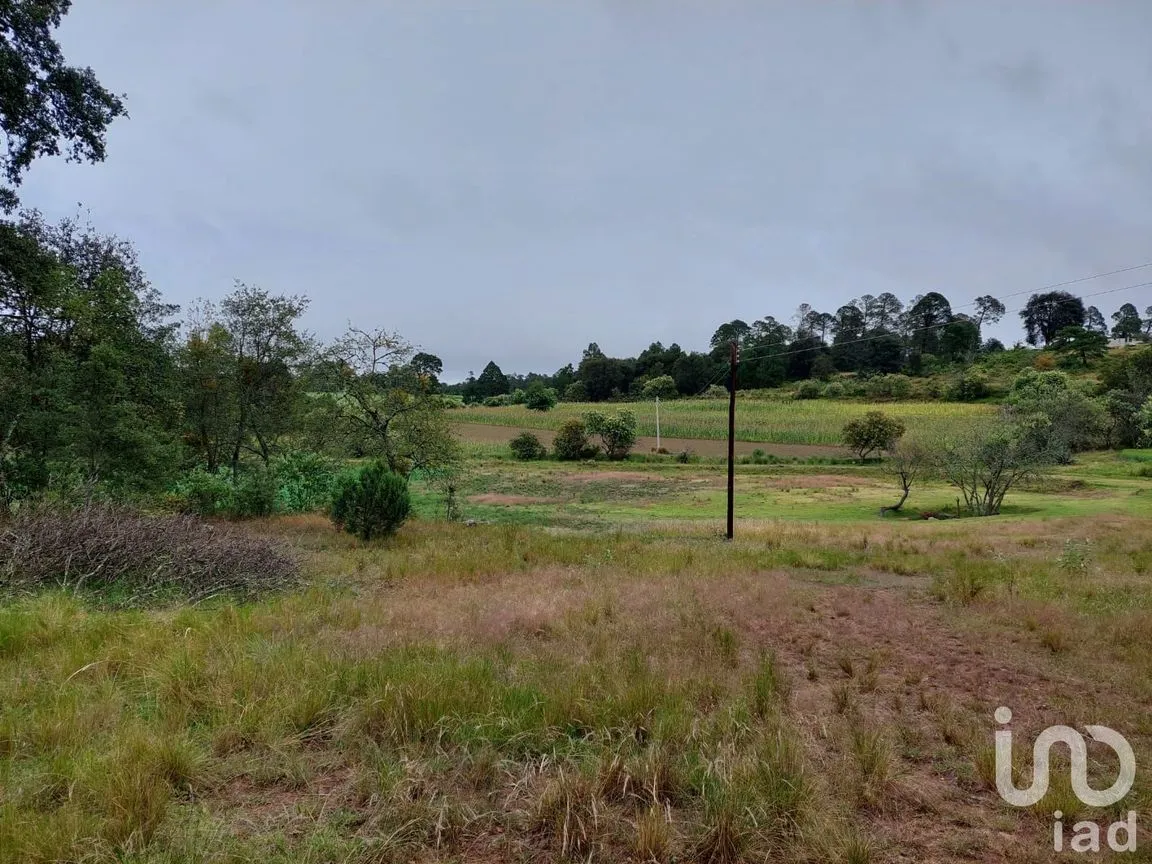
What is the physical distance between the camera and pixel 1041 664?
6.54m

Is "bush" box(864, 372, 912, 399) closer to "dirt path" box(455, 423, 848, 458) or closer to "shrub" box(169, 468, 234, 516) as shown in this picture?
"dirt path" box(455, 423, 848, 458)

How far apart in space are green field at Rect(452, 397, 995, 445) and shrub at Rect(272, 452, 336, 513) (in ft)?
115

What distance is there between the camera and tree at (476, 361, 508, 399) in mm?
144825

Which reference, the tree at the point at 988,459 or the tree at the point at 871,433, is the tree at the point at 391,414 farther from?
the tree at the point at 871,433

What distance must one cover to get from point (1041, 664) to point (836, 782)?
4.57 metres

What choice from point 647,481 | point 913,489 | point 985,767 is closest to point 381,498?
point 985,767

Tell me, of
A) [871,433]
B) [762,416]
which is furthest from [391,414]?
[762,416]

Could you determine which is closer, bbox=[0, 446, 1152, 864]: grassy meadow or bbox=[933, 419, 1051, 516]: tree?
bbox=[0, 446, 1152, 864]: grassy meadow

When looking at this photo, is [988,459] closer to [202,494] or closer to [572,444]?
[202,494]

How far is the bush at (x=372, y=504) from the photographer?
50.0 feet

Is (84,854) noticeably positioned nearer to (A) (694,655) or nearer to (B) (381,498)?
(A) (694,655)

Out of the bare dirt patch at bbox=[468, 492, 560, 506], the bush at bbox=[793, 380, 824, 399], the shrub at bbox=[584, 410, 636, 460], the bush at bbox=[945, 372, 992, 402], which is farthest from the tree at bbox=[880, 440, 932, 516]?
the bush at bbox=[793, 380, 824, 399]

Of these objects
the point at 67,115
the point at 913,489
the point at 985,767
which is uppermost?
the point at 67,115

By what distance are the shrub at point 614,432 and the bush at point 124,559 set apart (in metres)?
48.5
